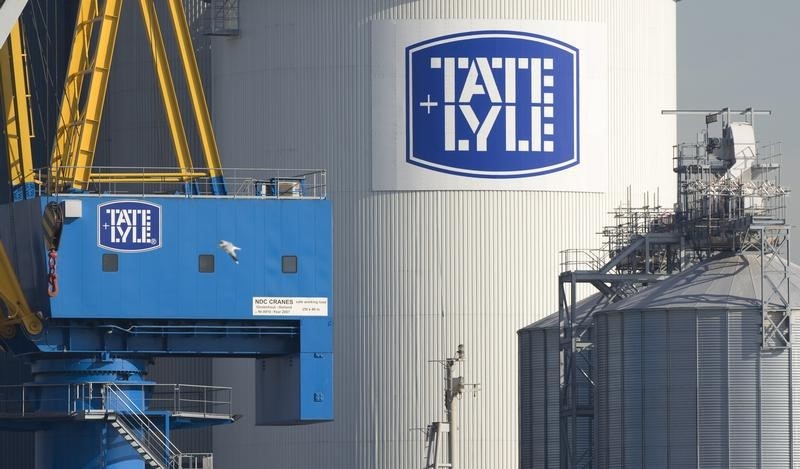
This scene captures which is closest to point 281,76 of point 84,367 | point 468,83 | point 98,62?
point 468,83

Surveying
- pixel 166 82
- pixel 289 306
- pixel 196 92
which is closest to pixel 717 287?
pixel 289 306

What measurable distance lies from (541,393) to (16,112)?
2087cm

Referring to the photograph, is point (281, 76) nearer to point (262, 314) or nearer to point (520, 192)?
point (520, 192)

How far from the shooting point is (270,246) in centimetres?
7700

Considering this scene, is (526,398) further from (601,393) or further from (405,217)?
(405,217)

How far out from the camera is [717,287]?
75000 mm

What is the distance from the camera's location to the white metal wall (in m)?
90.2

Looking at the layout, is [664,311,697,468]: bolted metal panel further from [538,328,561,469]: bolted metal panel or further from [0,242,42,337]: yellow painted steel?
[0,242,42,337]: yellow painted steel

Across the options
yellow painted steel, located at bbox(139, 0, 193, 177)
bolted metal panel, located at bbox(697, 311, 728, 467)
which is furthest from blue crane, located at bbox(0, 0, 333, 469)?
bolted metal panel, located at bbox(697, 311, 728, 467)

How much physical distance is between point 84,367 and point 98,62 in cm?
1082

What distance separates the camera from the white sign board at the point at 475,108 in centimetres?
9088

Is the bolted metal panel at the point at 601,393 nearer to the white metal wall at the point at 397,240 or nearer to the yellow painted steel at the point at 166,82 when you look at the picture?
the white metal wall at the point at 397,240

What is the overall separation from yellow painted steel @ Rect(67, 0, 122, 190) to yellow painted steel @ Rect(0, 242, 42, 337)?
3774mm

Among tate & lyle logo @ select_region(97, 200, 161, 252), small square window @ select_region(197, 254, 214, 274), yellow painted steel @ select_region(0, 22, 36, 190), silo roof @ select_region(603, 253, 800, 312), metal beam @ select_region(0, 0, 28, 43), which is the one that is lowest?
silo roof @ select_region(603, 253, 800, 312)
